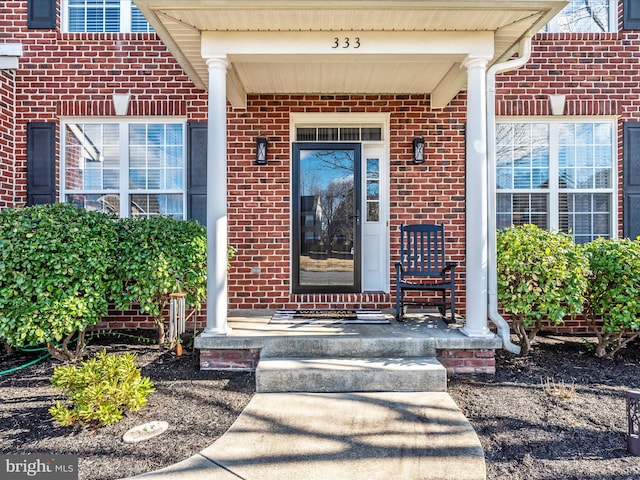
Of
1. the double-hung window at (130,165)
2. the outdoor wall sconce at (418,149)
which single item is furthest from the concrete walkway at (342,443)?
the double-hung window at (130,165)

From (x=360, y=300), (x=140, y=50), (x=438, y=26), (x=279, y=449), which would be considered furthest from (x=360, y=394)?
(x=140, y=50)

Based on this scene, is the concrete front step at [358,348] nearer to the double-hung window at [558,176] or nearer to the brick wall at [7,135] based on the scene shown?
the double-hung window at [558,176]

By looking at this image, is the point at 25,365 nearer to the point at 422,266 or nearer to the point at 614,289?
the point at 422,266

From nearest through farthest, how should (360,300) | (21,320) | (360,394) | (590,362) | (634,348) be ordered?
(360,394) → (21,320) → (590,362) → (634,348) → (360,300)

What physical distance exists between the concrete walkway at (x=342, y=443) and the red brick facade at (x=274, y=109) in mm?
2016

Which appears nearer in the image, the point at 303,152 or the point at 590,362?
the point at 590,362

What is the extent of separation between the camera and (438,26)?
3359 millimetres

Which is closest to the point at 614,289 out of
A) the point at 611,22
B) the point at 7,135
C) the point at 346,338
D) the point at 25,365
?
the point at 346,338

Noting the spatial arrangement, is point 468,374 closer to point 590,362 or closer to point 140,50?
point 590,362

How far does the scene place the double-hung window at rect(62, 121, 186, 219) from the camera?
488cm

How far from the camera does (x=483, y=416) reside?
2684mm

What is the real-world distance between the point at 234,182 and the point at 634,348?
472cm

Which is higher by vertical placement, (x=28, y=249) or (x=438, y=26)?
(x=438, y=26)

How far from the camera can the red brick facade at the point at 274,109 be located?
476cm
